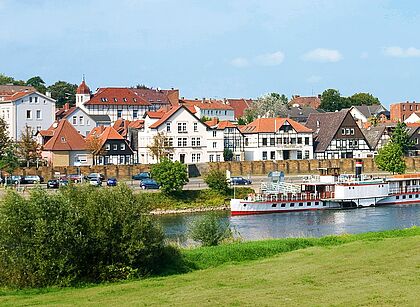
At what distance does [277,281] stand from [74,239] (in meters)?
7.42

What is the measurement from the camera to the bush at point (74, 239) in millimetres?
27641

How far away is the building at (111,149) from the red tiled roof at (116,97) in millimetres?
29325

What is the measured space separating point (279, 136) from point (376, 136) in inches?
684

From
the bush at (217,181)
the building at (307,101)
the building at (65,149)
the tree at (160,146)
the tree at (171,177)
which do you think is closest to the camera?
the tree at (171,177)

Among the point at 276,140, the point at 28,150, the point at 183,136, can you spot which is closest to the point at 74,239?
the point at 28,150

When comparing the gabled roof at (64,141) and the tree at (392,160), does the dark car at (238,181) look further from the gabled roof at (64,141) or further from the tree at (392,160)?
→ the gabled roof at (64,141)

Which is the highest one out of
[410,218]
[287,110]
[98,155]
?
[287,110]

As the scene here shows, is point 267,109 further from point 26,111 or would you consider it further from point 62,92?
point 26,111

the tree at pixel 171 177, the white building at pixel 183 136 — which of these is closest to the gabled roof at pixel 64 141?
the white building at pixel 183 136

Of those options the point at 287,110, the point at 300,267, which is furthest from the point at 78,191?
the point at 287,110

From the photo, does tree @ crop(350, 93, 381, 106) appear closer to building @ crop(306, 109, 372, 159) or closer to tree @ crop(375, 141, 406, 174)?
building @ crop(306, 109, 372, 159)

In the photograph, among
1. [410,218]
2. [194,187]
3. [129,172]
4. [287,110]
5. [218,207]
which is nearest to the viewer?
[410,218]

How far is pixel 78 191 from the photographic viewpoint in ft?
99.9

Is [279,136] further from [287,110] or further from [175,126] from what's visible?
[287,110]
